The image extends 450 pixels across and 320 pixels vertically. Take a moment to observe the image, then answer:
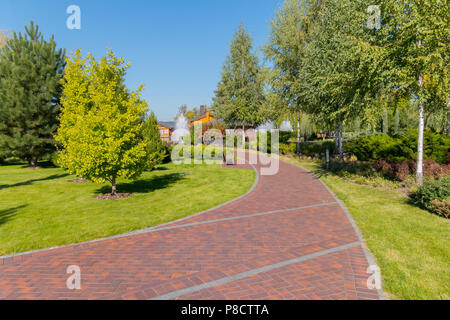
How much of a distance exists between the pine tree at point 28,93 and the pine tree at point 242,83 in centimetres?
2149

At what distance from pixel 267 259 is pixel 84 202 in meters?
8.47

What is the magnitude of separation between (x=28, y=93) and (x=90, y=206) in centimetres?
1675

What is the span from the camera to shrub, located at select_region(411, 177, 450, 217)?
8.10 meters

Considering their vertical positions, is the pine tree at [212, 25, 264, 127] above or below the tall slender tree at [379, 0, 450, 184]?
above

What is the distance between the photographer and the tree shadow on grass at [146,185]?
1346 cm

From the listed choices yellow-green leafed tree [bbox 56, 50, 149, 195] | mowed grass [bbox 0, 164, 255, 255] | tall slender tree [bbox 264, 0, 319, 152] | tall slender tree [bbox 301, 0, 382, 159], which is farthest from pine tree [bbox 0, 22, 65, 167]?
tall slender tree [bbox 301, 0, 382, 159]

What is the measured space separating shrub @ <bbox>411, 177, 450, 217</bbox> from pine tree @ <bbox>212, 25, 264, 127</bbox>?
98.0ft

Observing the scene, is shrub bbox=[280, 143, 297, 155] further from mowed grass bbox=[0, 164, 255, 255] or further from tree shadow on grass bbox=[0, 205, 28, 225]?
tree shadow on grass bbox=[0, 205, 28, 225]

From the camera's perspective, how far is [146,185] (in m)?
14.8

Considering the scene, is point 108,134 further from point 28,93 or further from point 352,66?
point 28,93

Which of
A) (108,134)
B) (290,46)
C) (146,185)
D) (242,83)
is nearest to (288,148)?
(290,46)

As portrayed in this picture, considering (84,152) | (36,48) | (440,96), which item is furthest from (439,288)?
(36,48)

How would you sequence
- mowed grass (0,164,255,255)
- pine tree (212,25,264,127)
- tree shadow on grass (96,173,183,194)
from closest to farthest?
mowed grass (0,164,255,255), tree shadow on grass (96,173,183,194), pine tree (212,25,264,127)
